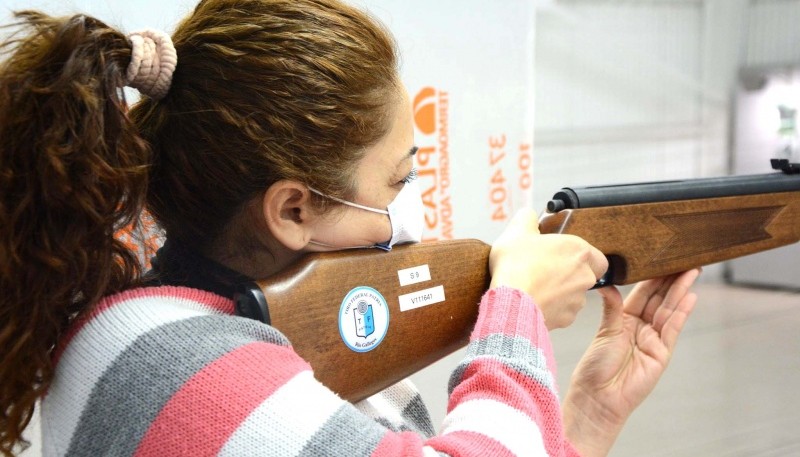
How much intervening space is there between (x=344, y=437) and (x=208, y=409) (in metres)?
0.09

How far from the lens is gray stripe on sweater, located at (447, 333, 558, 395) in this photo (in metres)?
0.60

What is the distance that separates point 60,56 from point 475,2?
110cm

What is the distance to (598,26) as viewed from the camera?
2.06m

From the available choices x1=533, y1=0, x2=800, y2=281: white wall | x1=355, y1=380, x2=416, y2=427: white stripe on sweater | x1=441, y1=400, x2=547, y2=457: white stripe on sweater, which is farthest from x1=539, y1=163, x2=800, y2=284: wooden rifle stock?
x1=533, y1=0, x2=800, y2=281: white wall

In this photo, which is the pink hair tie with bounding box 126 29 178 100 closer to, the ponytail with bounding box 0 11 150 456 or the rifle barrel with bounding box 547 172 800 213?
the ponytail with bounding box 0 11 150 456

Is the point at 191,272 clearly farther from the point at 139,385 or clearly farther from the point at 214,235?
the point at 139,385

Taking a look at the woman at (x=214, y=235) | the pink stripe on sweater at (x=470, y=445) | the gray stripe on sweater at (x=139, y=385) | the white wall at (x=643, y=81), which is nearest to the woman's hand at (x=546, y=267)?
the woman at (x=214, y=235)

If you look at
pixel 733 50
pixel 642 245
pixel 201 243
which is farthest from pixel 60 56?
pixel 733 50

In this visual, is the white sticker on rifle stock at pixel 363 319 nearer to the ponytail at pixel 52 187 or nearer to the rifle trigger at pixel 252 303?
the rifle trigger at pixel 252 303

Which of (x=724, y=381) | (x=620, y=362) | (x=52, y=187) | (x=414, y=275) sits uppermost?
(x=52, y=187)

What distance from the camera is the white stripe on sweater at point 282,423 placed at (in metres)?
0.49

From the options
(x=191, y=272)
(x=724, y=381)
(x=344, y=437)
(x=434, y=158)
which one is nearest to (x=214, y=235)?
(x=191, y=272)

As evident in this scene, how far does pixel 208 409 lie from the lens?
491mm

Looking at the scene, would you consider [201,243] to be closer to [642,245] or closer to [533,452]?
[533,452]
